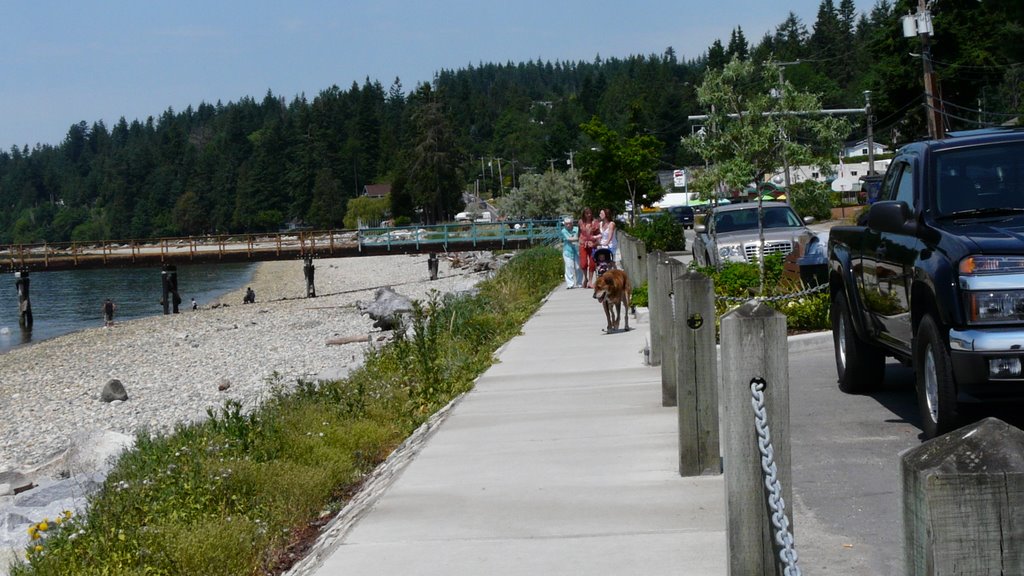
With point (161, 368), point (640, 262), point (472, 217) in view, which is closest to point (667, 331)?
point (640, 262)

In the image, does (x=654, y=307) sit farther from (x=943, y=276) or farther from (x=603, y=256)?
(x=603, y=256)

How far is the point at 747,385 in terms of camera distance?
4.17 m

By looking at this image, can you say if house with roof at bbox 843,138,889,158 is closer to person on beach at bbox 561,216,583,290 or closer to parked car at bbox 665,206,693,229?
parked car at bbox 665,206,693,229

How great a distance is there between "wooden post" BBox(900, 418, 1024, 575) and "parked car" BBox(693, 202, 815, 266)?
60.4 ft

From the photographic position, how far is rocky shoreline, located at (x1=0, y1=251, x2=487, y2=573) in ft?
61.7

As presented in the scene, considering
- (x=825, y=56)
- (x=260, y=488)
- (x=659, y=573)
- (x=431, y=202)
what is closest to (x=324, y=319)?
(x=260, y=488)

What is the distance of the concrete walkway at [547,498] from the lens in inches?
229

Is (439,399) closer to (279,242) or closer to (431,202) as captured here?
(279,242)

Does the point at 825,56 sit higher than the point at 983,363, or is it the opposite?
the point at 825,56

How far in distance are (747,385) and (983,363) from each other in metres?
3.15

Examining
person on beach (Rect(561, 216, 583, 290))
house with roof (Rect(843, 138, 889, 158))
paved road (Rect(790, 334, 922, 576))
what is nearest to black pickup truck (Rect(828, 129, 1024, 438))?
paved road (Rect(790, 334, 922, 576))

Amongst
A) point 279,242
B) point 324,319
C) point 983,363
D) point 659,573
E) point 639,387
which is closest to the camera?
point 659,573

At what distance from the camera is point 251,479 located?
7.85 m

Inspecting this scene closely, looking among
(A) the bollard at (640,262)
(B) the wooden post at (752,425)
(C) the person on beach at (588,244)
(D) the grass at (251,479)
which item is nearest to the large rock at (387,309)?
(C) the person on beach at (588,244)
